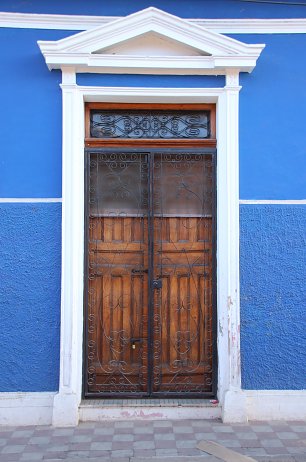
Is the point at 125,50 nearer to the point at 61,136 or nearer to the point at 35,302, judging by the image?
the point at 61,136

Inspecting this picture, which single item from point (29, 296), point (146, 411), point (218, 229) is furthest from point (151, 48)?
point (146, 411)

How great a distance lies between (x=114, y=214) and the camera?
16.7ft

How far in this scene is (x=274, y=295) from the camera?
4.94 meters

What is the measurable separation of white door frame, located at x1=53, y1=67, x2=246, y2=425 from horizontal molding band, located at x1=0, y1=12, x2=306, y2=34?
490 mm

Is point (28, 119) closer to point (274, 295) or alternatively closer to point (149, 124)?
point (149, 124)

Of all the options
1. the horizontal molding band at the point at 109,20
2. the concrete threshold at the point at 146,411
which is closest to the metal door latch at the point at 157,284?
the concrete threshold at the point at 146,411

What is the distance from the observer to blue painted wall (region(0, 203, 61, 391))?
4.82 metres

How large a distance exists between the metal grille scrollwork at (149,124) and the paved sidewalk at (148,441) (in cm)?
287

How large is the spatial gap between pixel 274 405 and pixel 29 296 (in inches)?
104

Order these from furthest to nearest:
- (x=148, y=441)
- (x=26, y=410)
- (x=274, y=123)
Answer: (x=274, y=123) → (x=26, y=410) → (x=148, y=441)

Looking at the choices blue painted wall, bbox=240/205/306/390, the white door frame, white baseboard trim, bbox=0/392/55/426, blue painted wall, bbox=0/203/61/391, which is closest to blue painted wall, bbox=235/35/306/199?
the white door frame

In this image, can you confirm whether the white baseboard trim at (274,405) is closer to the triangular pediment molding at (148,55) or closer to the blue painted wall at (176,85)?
the blue painted wall at (176,85)

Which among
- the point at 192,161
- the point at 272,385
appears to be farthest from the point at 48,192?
the point at 272,385

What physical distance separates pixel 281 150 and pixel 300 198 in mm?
520
